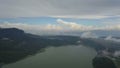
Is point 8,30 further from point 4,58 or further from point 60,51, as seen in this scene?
point 60,51

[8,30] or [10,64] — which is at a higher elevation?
[8,30]

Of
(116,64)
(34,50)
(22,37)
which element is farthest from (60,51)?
(116,64)

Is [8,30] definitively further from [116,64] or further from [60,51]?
[116,64]

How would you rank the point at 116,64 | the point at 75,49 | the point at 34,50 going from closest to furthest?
the point at 75,49 → the point at 34,50 → the point at 116,64

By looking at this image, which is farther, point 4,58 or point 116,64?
point 116,64

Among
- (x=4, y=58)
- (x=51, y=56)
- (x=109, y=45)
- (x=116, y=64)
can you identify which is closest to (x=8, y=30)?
(x=4, y=58)

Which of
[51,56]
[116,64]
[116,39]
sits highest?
[116,39]

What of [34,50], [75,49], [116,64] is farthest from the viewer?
[116,64]
